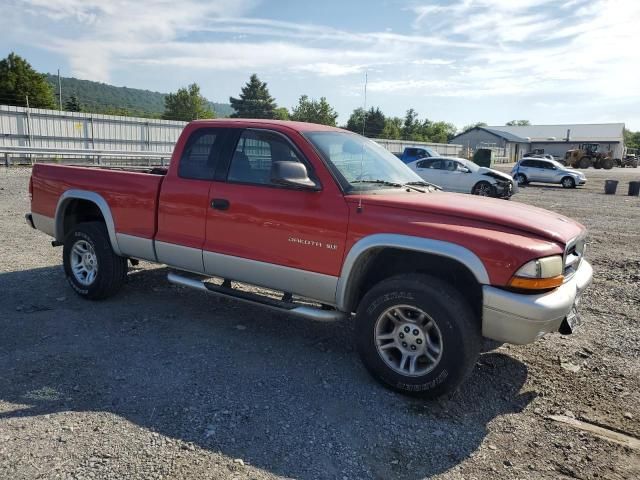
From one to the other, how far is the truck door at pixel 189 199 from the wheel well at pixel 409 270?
5.10 feet

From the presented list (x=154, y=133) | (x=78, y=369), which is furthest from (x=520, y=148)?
(x=78, y=369)

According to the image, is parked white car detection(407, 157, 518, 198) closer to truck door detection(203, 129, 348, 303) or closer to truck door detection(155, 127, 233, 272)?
truck door detection(155, 127, 233, 272)

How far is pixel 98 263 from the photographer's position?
5.29 meters

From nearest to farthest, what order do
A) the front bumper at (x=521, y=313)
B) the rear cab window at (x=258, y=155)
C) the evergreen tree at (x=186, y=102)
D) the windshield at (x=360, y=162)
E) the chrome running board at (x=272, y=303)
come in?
the front bumper at (x=521, y=313)
the chrome running board at (x=272, y=303)
the windshield at (x=360, y=162)
the rear cab window at (x=258, y=155)
the evergreen tree at (x=186, y=102)

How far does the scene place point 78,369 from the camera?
152 inches

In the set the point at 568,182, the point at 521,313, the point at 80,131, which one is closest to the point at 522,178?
the point at 568,182

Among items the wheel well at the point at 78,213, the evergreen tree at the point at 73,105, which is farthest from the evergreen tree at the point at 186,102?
the wheel well at the point at 78,213

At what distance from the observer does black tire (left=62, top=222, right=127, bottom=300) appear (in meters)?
5.27

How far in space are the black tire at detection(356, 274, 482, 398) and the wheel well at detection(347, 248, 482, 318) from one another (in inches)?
6.6

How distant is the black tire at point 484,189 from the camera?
1864 centimetres

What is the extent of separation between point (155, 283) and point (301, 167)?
10.6 ft

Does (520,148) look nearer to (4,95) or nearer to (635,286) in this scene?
Answer: (4,95)

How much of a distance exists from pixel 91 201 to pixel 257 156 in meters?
2.15

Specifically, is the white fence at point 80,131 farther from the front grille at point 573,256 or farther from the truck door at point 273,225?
the front grille at point 573,256
